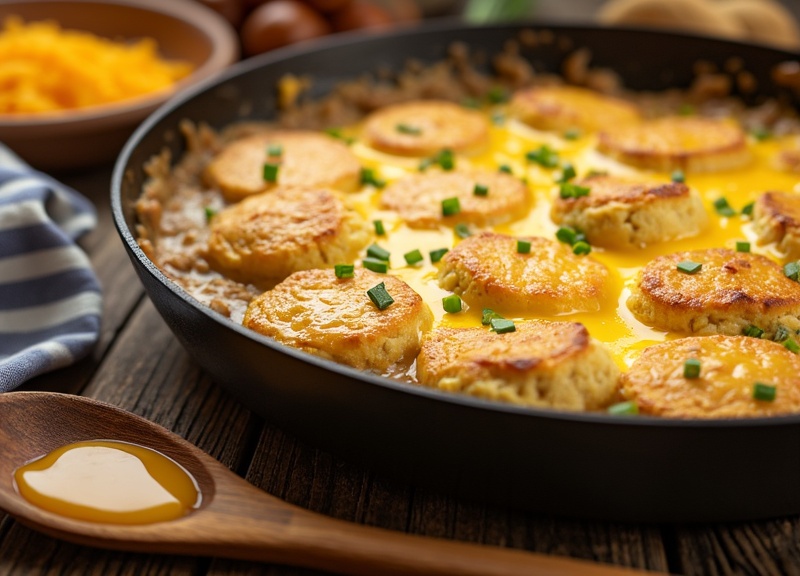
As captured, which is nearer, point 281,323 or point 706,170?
point 281,323

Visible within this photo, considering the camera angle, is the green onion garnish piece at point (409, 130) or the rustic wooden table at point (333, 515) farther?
the green onion garnish piece at point (409, 130)

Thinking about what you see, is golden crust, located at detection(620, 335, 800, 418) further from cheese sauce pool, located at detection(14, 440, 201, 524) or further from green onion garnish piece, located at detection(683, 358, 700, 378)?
cheese sauce pool, located at detection(14, 440, 201, 524)

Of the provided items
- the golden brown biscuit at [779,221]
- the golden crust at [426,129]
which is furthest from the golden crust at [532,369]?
the golden crust at [426,129]

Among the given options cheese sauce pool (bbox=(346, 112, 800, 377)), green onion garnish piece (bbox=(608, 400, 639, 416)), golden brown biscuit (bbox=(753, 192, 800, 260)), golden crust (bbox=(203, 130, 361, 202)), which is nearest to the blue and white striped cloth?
golden crust (bbox=(203, 130, 361, 202))

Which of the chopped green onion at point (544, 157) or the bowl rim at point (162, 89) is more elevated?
the chopped green onion at point (544, 157)

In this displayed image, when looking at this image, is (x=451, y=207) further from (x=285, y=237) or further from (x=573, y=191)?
(x=285, y=237)

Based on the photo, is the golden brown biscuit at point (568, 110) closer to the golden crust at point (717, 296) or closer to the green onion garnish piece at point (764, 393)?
the golden crust at point (717, 296)

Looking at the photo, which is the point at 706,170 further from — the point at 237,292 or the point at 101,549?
the point at 101,549

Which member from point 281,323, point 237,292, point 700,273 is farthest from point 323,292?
point 700,273

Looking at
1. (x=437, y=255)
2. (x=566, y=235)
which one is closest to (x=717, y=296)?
(x=566, y=235)
